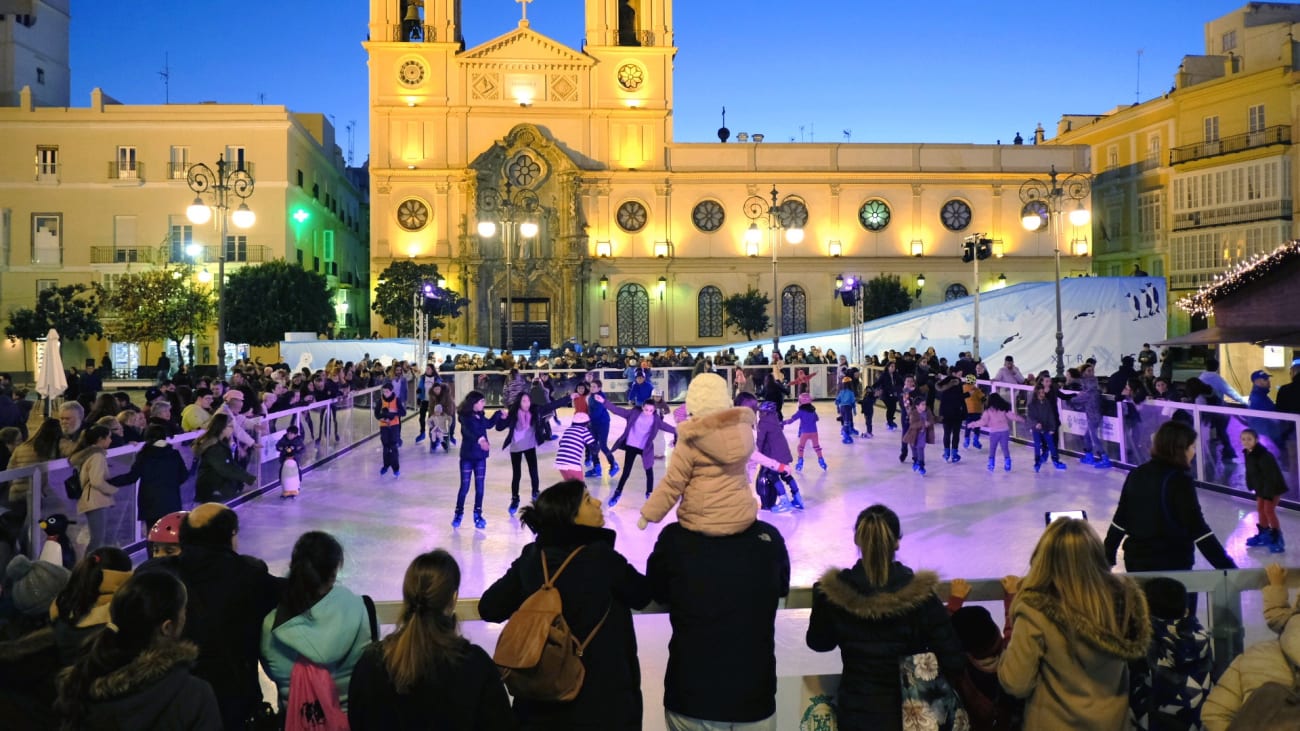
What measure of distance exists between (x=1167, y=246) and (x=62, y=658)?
51.0 metres

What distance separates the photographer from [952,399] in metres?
16.5

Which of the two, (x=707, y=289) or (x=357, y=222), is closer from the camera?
(x=707, y=289)

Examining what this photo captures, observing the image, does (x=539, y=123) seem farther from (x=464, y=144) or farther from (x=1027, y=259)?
(x=1027, y=259)

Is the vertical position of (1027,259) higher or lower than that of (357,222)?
lower

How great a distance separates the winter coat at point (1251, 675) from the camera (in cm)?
308

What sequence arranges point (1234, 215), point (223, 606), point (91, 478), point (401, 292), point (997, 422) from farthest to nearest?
1. point (401, 292)
2. point (1234, 215)
3. point (997, 422)
4. point (91, 478)
5. point (223, 606)

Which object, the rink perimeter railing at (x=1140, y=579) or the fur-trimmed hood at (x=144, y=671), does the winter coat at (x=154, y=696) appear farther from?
the rink perimeter railing at (x=1140, y=579)

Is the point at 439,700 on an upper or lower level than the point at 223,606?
lower

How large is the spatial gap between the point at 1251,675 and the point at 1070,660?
1.71 feet

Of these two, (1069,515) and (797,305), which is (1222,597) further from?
(797,305)

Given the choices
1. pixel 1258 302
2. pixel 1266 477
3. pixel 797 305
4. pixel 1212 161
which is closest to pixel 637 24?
pixel 797 305

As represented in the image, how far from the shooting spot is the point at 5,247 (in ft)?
144

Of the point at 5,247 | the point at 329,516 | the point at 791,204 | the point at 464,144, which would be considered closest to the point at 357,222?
the point at 464,144

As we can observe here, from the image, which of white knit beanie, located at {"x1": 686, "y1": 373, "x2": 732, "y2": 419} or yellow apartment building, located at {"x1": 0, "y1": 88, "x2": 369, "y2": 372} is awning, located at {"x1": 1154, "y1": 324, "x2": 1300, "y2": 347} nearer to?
white knit beanie, located at {"x1": 686, "y1": 373, "x2": 732, "y2": 419}
